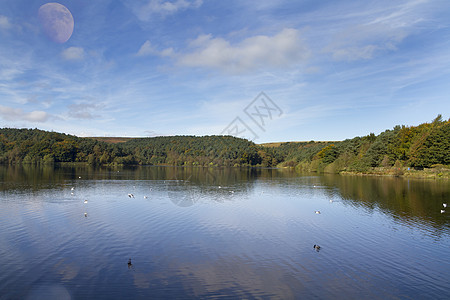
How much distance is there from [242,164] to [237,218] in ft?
559

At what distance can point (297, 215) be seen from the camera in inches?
1013

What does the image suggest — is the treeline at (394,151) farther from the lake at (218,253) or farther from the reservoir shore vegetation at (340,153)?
the lake at (218,253)

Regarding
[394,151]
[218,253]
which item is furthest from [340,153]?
[218,253]

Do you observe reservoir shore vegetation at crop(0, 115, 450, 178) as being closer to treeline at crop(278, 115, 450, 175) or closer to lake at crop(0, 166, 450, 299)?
treeline at crop(278, 115, 450, 175)

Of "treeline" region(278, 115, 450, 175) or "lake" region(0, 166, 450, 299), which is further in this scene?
"treeline" region(278, 115, 450, 175)

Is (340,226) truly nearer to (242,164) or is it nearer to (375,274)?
(375,274)

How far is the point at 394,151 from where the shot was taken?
277 feet

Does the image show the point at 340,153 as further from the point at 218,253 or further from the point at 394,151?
the point at 218,253

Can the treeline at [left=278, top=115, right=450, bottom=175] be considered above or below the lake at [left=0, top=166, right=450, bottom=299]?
above

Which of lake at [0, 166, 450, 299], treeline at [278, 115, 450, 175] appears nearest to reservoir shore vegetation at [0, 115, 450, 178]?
treeline at [278, 115, 450, 175]

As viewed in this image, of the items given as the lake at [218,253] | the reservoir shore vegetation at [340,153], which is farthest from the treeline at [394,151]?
the lake at [218,253]

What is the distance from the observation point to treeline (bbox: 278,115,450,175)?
228ft

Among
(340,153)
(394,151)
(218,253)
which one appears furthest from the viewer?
(340,153)

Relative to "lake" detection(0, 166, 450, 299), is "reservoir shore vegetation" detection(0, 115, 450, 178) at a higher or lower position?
higher
